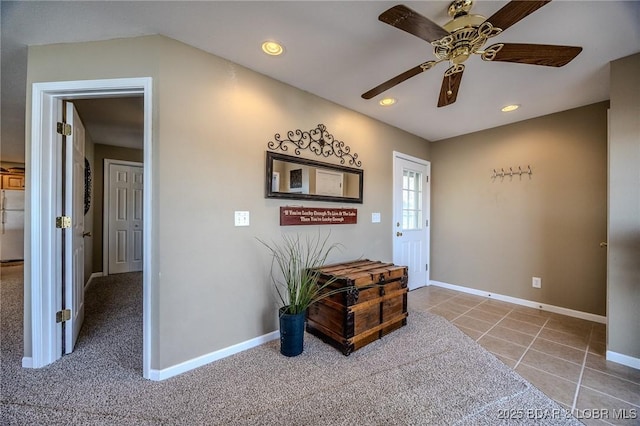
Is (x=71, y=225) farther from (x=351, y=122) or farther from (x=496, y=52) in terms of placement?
(x=496, y=52)

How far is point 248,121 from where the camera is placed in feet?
7.06

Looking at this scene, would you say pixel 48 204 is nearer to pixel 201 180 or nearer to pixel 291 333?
pixel 201 180

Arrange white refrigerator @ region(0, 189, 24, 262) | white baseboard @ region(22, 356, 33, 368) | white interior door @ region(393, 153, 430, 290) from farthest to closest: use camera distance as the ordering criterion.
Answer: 1. white refrigerator @ region(0, 189, 24, 262)
2. white interior door @ region(393, 153, 430, 290)
3. white baseboard @ region(22, 356, 33, 368)

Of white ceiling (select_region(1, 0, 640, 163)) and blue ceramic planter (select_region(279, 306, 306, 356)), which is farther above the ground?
white ceiling (select_region(1, 0, 640, 163))

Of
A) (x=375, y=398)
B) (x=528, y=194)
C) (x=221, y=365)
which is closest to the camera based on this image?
(x=375, y=398)

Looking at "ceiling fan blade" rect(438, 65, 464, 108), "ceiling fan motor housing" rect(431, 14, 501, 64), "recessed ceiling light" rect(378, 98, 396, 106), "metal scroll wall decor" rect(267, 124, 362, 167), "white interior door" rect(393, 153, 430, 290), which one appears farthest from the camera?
"white interior door" rect(393, 153, 430, 290)

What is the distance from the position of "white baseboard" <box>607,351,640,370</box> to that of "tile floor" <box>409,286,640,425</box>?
50mm

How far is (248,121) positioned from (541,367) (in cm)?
294

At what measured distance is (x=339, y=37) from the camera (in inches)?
68.7

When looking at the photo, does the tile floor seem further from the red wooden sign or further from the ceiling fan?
the ceiling fan

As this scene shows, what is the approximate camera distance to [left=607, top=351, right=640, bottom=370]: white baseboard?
75.2 inches

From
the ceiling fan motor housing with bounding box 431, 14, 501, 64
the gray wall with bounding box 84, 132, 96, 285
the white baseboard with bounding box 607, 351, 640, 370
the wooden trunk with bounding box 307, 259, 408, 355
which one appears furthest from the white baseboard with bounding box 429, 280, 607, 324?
the gray wall with bounding box 84, 132, 96, 285

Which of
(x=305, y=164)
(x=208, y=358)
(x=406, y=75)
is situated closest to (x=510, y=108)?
(x=406, y=75)

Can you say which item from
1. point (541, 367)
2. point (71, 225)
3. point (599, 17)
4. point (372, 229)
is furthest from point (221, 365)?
point (599, 17)
